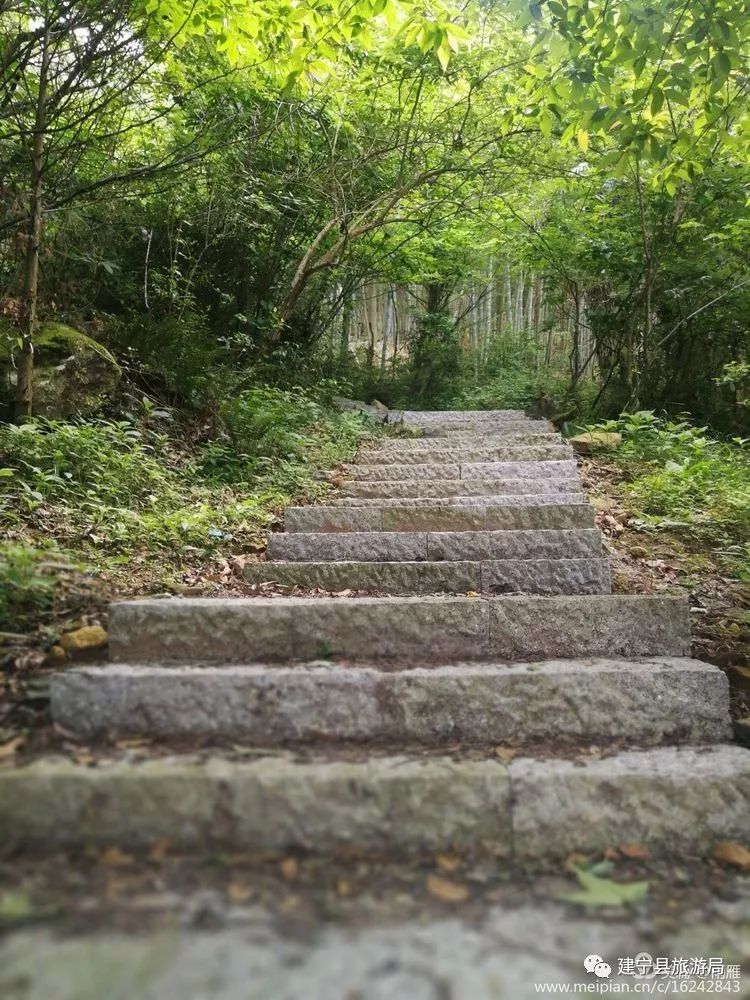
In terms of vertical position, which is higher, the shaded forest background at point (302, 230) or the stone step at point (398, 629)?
the shaded forest background at point (302, 230)

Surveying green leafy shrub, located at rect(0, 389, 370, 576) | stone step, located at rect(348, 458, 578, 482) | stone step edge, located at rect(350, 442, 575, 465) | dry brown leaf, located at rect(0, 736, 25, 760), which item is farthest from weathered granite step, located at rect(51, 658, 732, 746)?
stone step edge, located at rect(350, 442, 575, 465)

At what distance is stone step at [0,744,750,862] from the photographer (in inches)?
58.6

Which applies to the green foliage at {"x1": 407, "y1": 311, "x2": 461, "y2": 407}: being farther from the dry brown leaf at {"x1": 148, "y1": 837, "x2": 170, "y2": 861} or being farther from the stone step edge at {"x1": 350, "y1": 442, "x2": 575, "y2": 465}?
the dry brown leaf at {"x1": 148, "y1": 837, "x2": 170, "y2": 861}

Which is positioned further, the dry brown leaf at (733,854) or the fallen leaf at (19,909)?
the dry brown leaf at (733,854)

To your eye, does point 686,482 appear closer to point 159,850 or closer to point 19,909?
point 159,850

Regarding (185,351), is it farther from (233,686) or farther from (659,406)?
(659,406)

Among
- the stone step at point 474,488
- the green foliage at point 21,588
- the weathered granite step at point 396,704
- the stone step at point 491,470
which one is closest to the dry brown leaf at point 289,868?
the weathered granite step at point 396,704

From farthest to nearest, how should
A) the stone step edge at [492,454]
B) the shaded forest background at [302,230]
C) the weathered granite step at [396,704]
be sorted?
the stone step edge at [492,454] < the shaded forest background at [302,230] < the weathered granite step at [396,704]

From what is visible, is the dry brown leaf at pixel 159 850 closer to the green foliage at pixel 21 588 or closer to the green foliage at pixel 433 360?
the green foliage at pixel 21 588

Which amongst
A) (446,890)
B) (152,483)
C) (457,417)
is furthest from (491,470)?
(446,890)

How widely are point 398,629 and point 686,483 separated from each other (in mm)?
2869

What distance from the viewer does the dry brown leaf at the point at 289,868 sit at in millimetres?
1382

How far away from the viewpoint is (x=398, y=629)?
88.4 inches

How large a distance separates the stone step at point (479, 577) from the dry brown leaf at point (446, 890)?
4.78 ft
